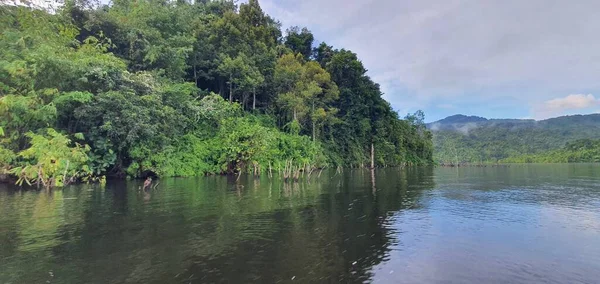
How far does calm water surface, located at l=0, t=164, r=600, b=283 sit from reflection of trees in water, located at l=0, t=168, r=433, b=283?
5 centimetres

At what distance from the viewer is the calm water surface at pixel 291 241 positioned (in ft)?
28.5

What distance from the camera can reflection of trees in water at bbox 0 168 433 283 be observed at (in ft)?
28.1

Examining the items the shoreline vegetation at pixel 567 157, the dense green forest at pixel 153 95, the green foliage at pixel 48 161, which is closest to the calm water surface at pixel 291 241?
the green foliage at pixel 48 161

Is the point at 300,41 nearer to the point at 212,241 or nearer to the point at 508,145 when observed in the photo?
the point at 212,241

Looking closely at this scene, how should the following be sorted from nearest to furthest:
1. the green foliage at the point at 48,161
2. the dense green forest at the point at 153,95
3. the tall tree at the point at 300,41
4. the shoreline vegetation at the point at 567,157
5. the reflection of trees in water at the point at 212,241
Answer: the reflection of trees in water at the point at 212,241, the green foliage at the point at 48,161, the dense green forest at the point at 153,95, the tall tree at the point at 300,41, the shoreline vegetation at the point at 567,157

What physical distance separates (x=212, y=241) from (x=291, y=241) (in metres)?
2.71

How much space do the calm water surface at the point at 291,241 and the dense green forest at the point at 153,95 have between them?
9.05m

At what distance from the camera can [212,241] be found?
1143 centimetres

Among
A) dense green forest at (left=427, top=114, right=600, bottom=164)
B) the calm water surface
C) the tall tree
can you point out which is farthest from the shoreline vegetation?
the calm water surface

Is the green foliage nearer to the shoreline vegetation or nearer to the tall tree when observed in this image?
the tall tree

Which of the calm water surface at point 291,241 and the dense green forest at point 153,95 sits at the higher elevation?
the dense green forest at point 153,95

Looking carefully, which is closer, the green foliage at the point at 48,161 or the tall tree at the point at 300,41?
the green foliage at the point at 48,161

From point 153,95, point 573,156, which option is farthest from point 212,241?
point 573,156

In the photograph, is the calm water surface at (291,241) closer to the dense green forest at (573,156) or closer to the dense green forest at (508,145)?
the dense green forest at (508,145)
